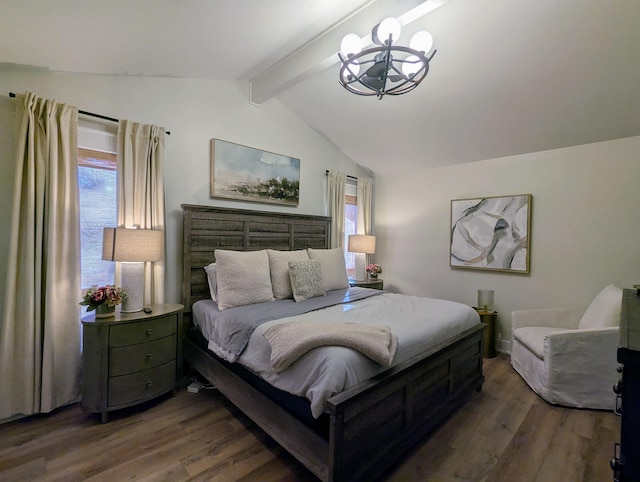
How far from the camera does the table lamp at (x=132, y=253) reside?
7.39 feet

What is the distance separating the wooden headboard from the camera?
9.38ft

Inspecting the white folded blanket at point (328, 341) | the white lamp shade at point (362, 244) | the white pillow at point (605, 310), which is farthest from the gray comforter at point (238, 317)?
the white pillow at point (605, 310)

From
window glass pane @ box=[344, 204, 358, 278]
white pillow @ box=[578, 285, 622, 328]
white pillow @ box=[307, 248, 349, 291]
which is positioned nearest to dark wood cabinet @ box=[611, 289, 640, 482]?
white pillow @ box=[578, 285, 622, 328]

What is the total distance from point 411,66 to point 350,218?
295 cm

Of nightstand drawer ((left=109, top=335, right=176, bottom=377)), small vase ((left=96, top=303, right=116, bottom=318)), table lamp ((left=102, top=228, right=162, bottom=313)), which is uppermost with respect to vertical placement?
table lamp ((left=102, top=228, right=162, bottom=313))

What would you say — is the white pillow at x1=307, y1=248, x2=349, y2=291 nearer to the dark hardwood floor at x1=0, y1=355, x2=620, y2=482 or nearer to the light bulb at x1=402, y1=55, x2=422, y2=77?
the dark hardwood floor at x1=0, y1=355, x2=620, y2=482

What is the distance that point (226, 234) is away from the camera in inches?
124

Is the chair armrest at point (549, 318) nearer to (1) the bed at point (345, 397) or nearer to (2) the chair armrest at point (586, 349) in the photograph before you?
(2) the chair armrest at point (586, 349)

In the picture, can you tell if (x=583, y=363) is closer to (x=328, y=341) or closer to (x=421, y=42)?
→ (x=328, y=341)

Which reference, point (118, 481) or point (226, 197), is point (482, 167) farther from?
point (118, 481)

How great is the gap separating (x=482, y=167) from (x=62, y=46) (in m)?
4.20

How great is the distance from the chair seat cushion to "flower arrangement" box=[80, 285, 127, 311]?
3499 millimetres

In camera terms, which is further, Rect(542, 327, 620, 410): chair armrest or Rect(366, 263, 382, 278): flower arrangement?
Rect(366, 263, 382, 278): flower arrangement

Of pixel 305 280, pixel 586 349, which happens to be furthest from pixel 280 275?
pixel 586 349
